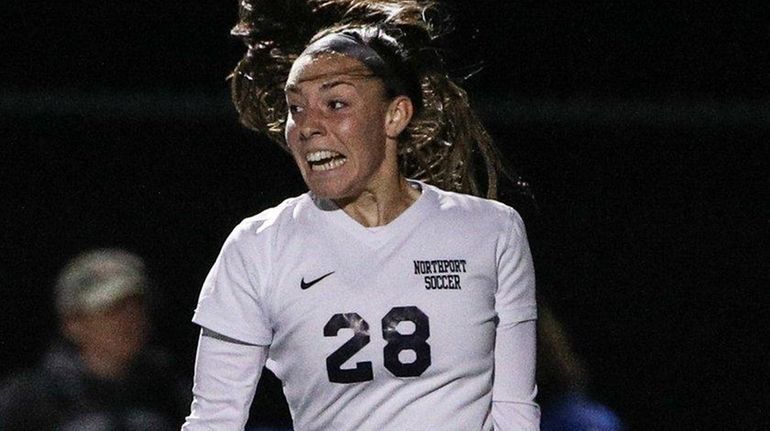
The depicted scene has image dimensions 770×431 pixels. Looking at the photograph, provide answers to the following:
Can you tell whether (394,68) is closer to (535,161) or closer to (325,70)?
(325,70)

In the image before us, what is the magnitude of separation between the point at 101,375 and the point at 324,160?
158cm

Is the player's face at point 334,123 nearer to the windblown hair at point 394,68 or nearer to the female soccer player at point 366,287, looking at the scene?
the female soccer player at point 366,287

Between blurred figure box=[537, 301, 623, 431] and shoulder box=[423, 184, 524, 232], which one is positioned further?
blurred figure box=[537, 301, 623, 431]

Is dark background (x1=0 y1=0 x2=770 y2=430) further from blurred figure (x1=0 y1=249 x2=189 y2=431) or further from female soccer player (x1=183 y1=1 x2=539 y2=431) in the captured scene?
female soccer player (x1=183 y1=1 x2=539 y2=431)

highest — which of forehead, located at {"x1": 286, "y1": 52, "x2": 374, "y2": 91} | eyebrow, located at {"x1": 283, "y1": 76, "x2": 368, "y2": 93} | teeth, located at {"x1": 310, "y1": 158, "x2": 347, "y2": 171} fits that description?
forehead, located at {"x1": 286, "y1": 52, "x2": 374, "y2": 91}

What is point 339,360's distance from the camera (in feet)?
9.66

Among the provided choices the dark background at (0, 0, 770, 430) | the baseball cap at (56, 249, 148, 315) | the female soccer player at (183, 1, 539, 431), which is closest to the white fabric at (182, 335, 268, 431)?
the female soccer player at (183, 1, 539, 431)

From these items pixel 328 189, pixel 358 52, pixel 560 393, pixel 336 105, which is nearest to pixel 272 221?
pixel 328 189

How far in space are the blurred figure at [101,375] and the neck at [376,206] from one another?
4.89 feet

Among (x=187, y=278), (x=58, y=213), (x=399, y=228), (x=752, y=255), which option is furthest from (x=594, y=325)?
(x=399, y=228)

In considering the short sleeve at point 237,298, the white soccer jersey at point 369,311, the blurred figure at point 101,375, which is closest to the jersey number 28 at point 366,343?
Answer: the white soccer jersey at point 369,311

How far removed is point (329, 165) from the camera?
3035mm

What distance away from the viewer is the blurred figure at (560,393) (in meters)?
4.67

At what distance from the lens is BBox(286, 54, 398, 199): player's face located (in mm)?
3012
